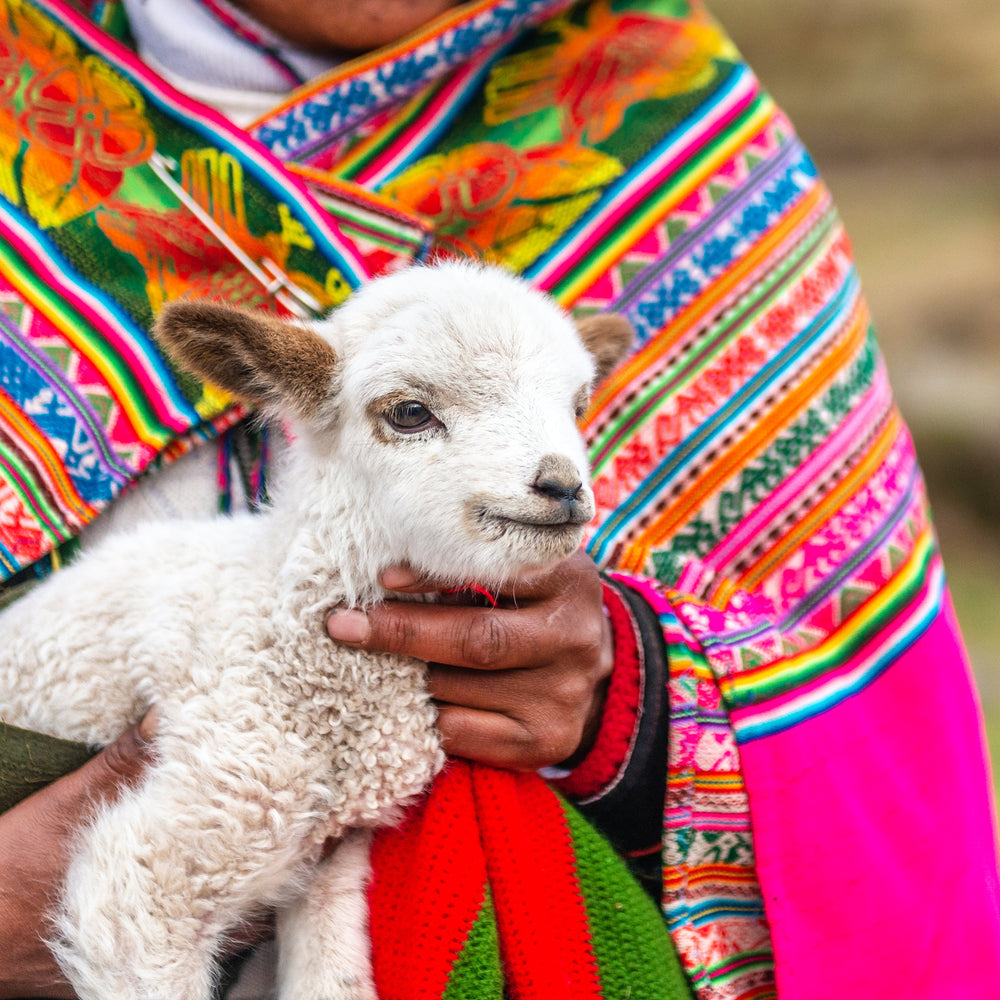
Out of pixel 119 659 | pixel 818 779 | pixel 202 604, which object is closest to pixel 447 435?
pixel 202 604

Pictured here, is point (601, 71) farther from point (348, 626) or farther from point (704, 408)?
point (348, 626)

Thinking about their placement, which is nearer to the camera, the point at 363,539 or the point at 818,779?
the point at 363,539

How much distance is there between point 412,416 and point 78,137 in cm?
84

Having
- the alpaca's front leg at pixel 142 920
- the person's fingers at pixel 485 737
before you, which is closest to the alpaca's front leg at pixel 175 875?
the alpaca's front leg at pixel 142 920

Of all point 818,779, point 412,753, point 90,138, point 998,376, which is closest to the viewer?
point 412,753

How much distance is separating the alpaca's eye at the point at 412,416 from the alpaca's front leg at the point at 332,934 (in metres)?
0.59

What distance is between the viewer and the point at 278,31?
1.84 meters

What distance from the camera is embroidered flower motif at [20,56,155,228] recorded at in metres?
→ 1.61

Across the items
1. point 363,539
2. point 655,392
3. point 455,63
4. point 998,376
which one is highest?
point 998,376

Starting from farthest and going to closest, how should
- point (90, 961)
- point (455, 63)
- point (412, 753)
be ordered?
point (455, 63) → point (412, 753) → point (90, 961)

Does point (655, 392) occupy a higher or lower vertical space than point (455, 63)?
lower

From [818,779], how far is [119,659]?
105cm

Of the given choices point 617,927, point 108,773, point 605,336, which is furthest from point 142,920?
point 605,336

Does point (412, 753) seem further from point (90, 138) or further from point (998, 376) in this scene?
point (998, 376)
